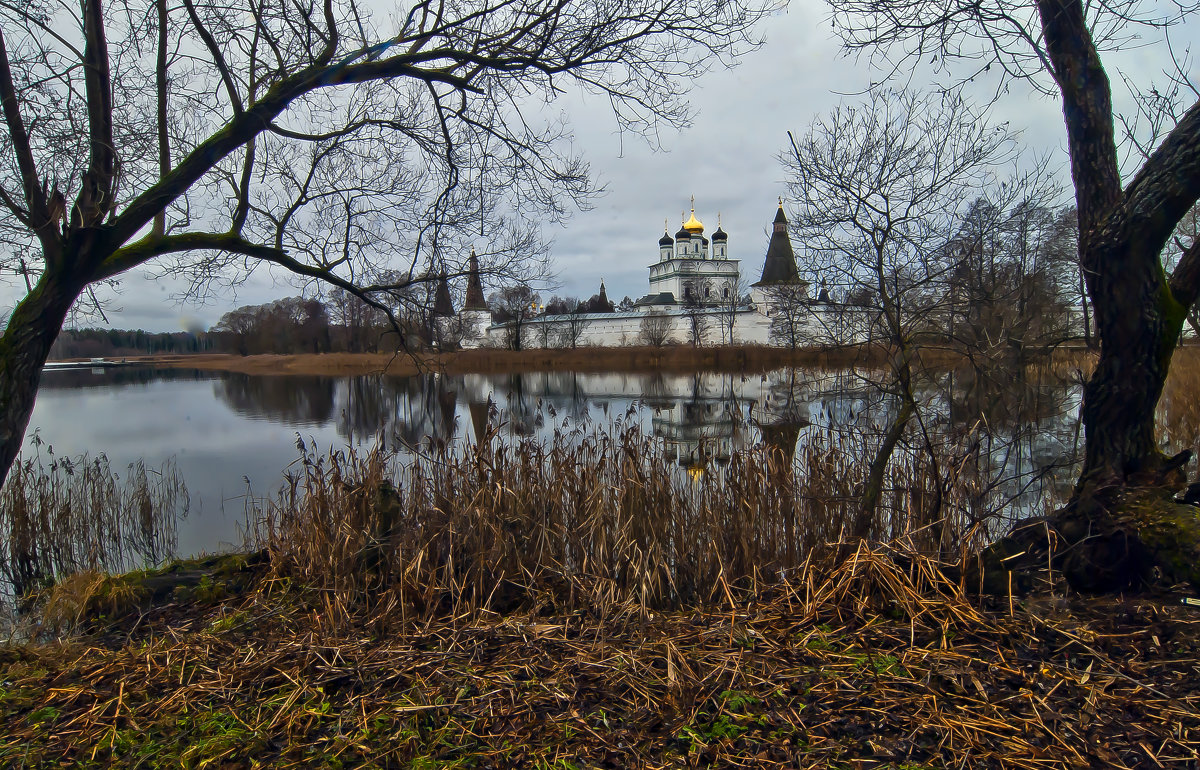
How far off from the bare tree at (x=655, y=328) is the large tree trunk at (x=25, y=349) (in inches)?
2311

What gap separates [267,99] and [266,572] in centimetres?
280

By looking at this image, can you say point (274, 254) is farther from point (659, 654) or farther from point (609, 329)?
point (609, 329)

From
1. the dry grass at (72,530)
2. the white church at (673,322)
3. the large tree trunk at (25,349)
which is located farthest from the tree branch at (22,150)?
the white church at (673,322)

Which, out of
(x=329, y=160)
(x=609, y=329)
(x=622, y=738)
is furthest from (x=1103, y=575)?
(x=609, y=329)

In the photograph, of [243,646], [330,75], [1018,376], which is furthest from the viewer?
[1018,376]

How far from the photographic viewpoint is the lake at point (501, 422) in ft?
20.9

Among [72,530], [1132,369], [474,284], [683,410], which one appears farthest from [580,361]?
[1132,369]

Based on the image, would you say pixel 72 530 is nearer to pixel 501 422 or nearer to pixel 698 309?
pixel 501 422

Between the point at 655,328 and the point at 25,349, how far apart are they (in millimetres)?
60592

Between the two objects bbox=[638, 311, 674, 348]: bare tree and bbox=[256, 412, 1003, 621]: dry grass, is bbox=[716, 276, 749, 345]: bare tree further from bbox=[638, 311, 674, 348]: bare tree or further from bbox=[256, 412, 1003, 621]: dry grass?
bbox=[256, 412, 1003, 621]: dry grass

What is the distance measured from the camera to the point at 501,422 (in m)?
6.75

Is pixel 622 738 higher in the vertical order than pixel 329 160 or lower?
lower

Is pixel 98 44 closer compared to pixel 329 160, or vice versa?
pixel 98 44

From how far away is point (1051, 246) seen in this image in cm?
1227
